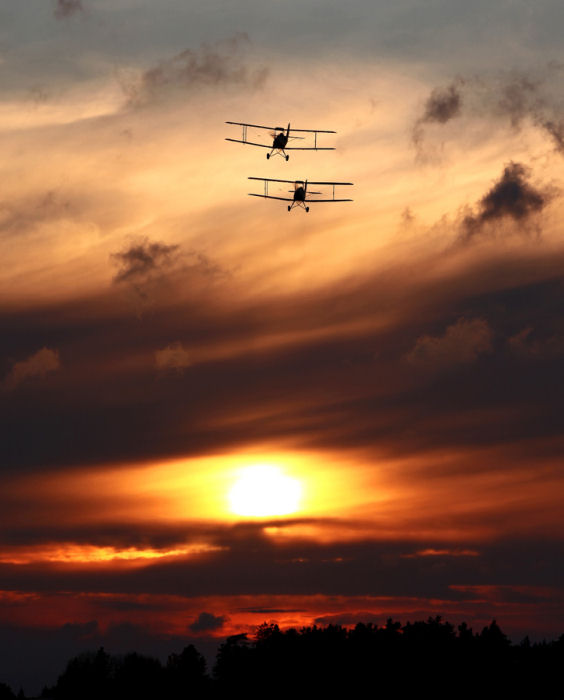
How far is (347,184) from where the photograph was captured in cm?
18775

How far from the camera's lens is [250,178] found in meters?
181

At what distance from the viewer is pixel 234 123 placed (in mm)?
178875

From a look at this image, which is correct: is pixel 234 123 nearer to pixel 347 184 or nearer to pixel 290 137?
pixel 290 137

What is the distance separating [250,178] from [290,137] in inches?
380

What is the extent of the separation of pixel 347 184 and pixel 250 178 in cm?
1751

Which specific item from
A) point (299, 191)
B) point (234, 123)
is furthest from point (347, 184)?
point (234, 123)

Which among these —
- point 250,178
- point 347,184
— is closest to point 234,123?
point 250,178

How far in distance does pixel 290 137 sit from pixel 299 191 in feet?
29.6

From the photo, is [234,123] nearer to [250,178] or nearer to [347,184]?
[250,178]

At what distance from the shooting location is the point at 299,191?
182250 mm

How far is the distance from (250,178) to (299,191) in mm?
8308

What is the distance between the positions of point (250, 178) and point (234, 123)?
9119 mm

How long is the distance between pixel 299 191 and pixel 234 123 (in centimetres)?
1518
